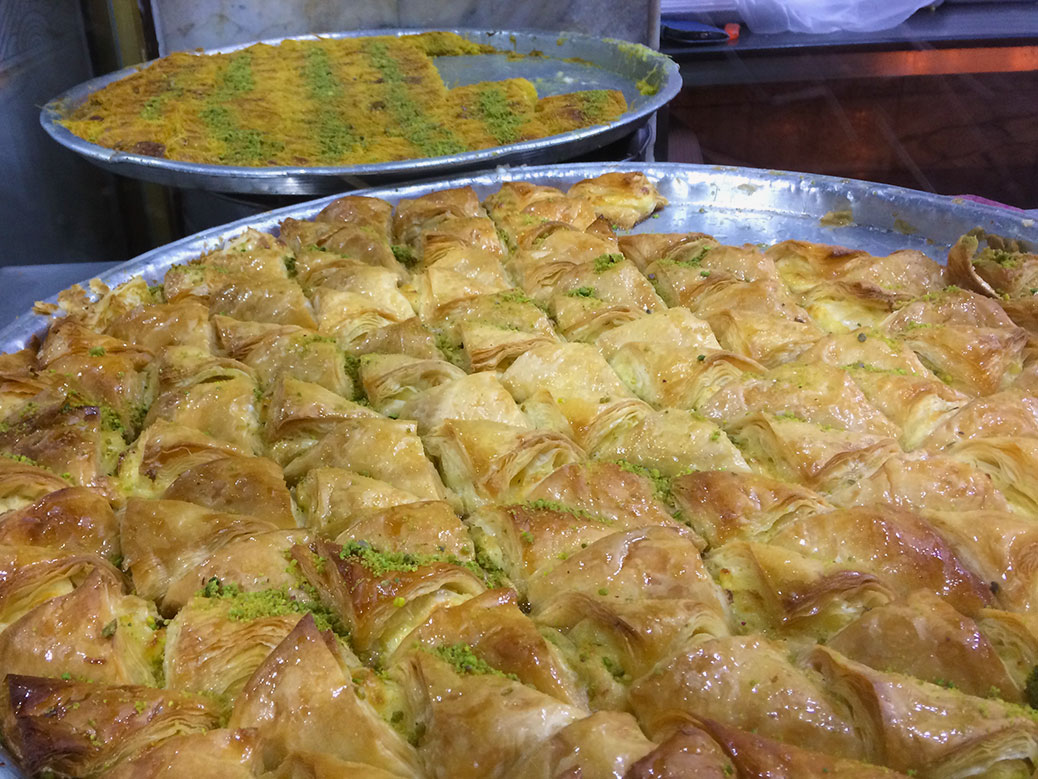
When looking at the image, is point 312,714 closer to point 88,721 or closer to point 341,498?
point 88,721

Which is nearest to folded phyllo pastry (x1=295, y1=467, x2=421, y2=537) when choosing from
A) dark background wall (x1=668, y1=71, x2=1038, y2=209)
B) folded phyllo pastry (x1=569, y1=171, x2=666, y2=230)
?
folded phyllo pastry (x1=569, y1=171, x2=666, y2=230)

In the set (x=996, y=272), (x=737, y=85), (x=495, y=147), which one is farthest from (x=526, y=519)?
(x=737, y=85)

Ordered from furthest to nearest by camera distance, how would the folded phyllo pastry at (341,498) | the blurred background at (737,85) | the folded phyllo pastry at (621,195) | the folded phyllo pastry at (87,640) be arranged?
the blurred background at (737,85) → the folded phyllo pastry at (621,195) → the folded phyllo pastry at (341,498) → the folded phyllo pastry at (87,640)

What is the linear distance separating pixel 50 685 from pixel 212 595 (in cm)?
36

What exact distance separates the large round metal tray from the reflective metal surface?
4.6 inches

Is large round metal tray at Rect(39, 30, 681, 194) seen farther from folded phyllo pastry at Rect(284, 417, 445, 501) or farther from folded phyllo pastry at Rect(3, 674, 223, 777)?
folded phyllo pastry at Rect(3, 674, 223, 777)

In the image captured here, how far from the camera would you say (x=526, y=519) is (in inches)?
84.2

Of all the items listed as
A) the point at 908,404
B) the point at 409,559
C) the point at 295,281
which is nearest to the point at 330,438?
the point at 409,559

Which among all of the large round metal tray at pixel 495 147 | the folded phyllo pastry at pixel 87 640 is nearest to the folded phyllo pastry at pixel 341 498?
the folded phyllo pastry at pixel 87 640

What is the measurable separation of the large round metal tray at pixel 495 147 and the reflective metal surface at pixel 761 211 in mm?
117

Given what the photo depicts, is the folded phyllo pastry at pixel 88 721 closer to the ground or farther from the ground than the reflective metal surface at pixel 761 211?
farther from the ground

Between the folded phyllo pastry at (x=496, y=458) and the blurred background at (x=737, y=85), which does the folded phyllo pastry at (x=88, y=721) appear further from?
the blurred background at (x=737, y=85)

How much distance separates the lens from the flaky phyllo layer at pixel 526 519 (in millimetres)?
1679

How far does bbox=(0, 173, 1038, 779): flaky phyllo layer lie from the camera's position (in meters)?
1.68
